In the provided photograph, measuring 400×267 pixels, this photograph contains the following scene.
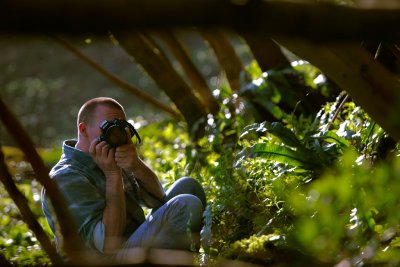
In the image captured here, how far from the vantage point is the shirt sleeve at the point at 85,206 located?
3.38 meters

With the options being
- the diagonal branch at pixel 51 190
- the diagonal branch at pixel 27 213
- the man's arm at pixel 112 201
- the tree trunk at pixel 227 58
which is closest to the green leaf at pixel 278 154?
the man's arm at pixel 112 201

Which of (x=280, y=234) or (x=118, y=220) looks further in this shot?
→ (x=118, y=220)

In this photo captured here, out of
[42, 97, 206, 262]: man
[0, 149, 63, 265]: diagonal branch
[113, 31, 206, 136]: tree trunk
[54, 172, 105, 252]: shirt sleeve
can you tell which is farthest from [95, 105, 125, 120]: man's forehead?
[113, 31, 206, 136]: tree trunk

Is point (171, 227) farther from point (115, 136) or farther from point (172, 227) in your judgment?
point (115, 136)

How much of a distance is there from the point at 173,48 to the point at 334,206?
4799 millimetres

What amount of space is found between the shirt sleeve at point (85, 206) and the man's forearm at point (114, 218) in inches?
1.2

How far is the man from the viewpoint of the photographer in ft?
11.1

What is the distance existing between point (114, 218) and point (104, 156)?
0.36 metres

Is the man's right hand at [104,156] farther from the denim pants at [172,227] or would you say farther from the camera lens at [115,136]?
the denim pants at [172,227]

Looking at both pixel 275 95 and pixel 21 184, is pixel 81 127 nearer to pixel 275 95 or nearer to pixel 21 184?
pixel 275 95

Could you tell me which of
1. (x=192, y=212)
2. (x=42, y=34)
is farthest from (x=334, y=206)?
(x=192, y=212)

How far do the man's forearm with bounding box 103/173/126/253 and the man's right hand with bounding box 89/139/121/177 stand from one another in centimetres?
12

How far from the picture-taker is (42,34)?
1.34 m

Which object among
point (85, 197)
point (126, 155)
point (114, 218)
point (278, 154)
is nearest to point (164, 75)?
point (126, 155)
